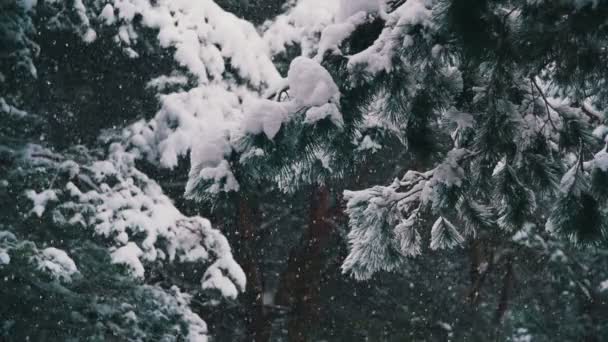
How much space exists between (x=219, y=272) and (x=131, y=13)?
2665 millimetres

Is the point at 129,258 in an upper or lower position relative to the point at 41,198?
lower

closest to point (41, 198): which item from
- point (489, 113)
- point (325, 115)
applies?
point (325, 115)

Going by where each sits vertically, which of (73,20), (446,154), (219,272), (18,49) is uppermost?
(73,20)

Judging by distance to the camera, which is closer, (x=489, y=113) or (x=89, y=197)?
(x=489, y=113)

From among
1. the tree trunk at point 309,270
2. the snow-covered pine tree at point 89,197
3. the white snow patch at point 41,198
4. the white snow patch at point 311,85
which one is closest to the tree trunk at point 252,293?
the tree trunk at point 309,270

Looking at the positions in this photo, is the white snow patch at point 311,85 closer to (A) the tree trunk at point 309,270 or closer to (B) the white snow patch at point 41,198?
(B) the white snow patch at point 41,198

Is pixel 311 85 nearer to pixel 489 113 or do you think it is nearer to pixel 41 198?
pixel 489 113

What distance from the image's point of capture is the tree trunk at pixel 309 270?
26.0 feet

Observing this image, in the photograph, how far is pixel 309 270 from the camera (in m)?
8.05

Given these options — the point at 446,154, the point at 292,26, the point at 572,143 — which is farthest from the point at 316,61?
the point at 292,26

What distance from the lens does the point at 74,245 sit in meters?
5.50

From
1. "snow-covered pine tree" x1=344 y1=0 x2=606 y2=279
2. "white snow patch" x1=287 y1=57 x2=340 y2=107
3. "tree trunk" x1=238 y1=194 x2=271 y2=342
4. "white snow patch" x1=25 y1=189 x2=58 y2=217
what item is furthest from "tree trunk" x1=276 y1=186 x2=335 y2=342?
"white snow patch" x1=287 y1=57 x2=340 y2=107

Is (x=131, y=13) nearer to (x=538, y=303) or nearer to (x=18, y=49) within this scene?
(x=18, y=49)

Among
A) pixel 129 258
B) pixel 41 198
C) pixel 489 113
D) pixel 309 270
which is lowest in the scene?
pixel 489 113
